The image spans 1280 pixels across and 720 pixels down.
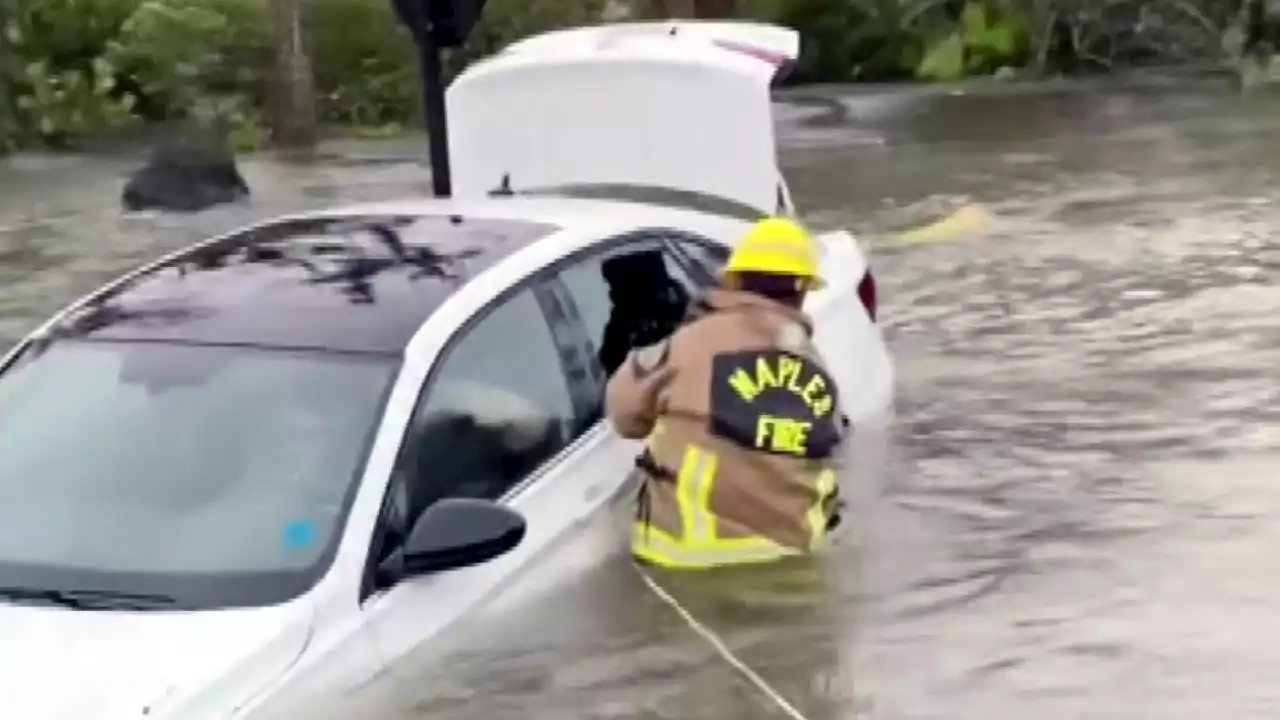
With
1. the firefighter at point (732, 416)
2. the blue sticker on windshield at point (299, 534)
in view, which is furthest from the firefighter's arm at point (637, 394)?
the blue sticker on windshield at point (299, 534)

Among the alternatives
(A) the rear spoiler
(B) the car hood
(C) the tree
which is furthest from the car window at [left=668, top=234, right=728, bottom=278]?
(C) the tree

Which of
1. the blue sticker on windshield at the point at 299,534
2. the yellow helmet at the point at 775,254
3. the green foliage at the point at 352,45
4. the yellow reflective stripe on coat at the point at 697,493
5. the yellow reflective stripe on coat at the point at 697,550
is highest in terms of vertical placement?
the yellow helmet at the point at 775,254

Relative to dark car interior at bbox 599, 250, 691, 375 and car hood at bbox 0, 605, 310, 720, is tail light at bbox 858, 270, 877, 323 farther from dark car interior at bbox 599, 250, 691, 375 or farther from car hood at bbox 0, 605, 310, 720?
car hood at bbox 0, 605, 310, 720

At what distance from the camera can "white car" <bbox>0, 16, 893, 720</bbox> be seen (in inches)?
181

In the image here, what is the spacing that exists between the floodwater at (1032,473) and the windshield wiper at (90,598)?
0.53 metres

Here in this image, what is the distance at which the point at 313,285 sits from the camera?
5.74m

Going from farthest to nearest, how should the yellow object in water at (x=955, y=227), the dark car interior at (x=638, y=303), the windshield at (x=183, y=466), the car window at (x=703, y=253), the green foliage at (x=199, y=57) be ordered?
the green foliage at (x=199, y=57), the yellow object in water at (x=955, y=227), the car window at (x=703, y=253), the dark car interior at (x=638, y=303), the windshield at (x=183, y=466)

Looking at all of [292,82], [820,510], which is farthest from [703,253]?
[292,82]

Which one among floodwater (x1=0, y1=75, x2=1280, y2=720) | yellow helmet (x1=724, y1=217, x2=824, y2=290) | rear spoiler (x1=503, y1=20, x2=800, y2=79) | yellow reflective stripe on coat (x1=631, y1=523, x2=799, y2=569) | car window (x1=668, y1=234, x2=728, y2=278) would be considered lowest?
floodwater (x1=0, y1=75, x2=1280, y2=720)

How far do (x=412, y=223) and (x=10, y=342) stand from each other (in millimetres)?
6321

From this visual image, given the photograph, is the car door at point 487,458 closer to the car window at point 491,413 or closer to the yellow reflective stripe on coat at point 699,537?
the car window at point 491,413

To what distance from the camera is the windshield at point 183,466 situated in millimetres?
4840

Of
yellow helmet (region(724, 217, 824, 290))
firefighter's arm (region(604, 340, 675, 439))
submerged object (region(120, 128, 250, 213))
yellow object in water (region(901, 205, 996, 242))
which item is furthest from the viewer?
→ submerged object (region(120, 128, 250, 213))

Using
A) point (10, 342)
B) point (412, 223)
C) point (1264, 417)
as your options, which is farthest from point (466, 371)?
point (10, 342)
